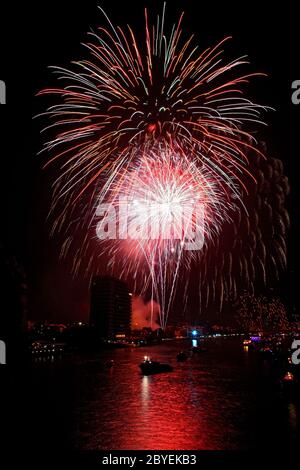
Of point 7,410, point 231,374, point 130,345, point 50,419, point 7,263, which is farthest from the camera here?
point 130,345

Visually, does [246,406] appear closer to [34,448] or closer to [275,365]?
[34,448]

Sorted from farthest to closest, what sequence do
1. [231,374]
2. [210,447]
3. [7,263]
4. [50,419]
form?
[7,263], [231,374], [50,419], [210,447]

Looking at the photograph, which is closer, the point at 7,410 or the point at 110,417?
the point at 110,417

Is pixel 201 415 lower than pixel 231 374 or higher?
higher

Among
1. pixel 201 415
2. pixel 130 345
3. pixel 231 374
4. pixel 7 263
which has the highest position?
pixel 7 263

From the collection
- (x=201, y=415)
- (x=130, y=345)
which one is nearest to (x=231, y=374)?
(x=201, y=415)

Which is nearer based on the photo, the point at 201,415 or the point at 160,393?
the point at 201,415
